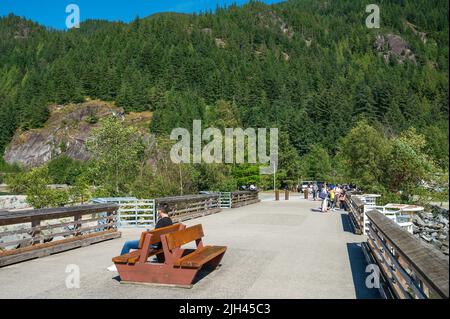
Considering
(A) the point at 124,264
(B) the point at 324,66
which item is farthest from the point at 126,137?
(B) the point at 324,66

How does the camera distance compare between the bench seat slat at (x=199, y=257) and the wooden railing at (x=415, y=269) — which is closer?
the wooden railing at (x=415, y=269)

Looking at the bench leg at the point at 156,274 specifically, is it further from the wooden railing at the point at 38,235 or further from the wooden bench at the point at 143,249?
the wooden railing at the point at 38,235

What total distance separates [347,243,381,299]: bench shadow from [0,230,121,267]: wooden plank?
6774 millimetres

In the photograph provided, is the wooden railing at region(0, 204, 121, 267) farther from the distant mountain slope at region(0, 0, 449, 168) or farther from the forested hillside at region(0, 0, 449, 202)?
the distant mountain slope at region(0, 0, 449, 168)

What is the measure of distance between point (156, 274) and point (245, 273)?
1817 millimetres

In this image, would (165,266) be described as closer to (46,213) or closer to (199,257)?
(199,257)

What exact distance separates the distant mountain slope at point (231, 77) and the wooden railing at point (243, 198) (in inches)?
2406

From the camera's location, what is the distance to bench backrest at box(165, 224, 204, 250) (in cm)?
702

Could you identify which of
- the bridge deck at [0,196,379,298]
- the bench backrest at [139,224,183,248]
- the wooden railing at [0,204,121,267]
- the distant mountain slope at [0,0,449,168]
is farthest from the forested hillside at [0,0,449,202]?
the bench backrest at [139,224,183,248]

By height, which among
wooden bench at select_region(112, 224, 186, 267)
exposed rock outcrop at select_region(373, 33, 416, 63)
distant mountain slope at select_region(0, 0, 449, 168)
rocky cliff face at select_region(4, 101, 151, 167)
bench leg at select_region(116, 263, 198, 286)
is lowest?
bench leg at select_region(116, 263, 198, 286)

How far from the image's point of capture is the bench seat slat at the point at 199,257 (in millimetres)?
6970

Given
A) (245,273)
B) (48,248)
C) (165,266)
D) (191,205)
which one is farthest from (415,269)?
(191,205)

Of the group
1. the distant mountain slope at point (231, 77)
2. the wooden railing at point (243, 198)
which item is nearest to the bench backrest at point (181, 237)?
the wooden railing at point (243, 198)

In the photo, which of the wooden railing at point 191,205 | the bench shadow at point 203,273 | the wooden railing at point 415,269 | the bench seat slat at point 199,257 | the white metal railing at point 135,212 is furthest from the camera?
the wooden railing at point 191,205
